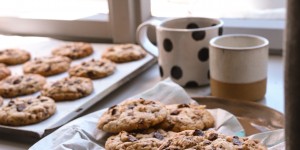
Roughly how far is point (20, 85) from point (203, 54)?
404 millimetres

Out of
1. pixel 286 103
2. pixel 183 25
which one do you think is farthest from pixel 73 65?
pixel 286 103

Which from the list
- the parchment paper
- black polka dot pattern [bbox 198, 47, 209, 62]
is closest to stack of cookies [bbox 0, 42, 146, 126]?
the parchment paper

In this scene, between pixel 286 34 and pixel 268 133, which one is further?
pixel 268 133

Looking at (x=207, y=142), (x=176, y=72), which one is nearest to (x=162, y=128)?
(x=207, y=142)

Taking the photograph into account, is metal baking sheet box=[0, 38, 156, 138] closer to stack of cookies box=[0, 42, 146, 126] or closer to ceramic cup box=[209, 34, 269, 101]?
stack of cookies box=[0, 42, 146, 126]

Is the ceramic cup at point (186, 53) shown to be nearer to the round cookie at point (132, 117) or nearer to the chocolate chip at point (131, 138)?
the round cookie at point (132, 117)

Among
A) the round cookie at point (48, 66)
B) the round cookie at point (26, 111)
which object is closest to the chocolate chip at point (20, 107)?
the round cookie at point (26, 111)

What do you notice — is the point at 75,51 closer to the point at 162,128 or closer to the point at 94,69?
the point at 94,69

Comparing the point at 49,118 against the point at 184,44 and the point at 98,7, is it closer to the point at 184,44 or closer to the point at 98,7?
the point at 184,44

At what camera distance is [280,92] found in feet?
3.10

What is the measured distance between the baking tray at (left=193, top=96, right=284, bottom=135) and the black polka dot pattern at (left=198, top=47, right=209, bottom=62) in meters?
0.11

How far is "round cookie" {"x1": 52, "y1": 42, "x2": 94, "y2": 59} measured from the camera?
3.98 ft

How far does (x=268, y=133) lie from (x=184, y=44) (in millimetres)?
298

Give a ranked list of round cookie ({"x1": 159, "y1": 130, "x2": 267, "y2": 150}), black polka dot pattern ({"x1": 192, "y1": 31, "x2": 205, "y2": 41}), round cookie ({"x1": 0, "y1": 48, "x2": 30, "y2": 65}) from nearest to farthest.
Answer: round cookie ({"x1": 159, "y1": 130, "x2": 267, "y2": 150}), black polka dot pattern ({"x1": 192, "y1": 31, "x2": 205, "y2": 41}), round cookie ({"x1": 0, "y1": 48, "x2": 30, "y2": 65})
